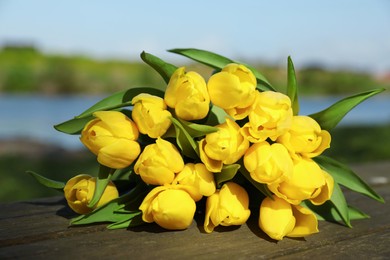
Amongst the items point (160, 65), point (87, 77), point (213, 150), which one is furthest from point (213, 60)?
point (87, 77)

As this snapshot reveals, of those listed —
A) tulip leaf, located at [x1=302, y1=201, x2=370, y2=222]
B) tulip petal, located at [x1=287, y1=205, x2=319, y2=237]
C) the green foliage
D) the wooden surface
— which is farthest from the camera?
the green foliage

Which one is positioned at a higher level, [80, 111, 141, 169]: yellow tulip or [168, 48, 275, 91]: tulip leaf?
[168, 48, 275, 91]: tulip leaf

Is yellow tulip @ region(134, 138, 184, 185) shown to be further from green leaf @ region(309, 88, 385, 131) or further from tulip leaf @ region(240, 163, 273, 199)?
green leaf @ region(309, 88, 385, 131)

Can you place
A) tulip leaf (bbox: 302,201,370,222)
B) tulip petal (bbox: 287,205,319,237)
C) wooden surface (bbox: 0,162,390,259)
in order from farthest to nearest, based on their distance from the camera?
1. tulip leaf (bbox: 302,201,370,222)
2. tulip petal (bbox: 287,205,319,237)
3. wooden surface (bbox: 0,162,390,259)

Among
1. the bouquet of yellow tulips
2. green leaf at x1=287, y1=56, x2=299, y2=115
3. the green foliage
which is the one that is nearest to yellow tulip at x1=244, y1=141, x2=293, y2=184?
the bouquet of yellow tulips

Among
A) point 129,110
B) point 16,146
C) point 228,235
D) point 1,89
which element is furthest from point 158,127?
point 1,89

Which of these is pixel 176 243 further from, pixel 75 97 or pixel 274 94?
pixel 75 97

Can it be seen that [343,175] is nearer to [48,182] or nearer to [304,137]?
[304,137]
